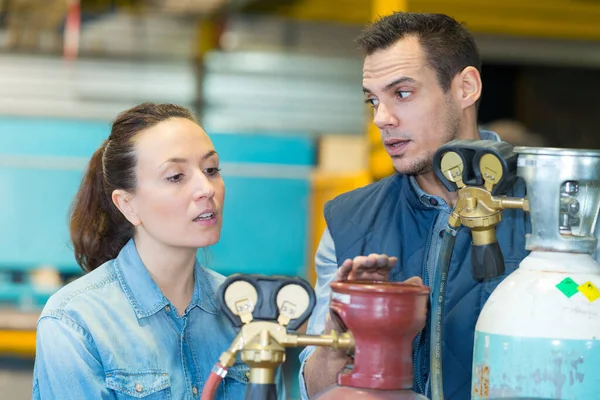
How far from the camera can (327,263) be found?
6.98 feet

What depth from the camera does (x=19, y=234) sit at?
194 inches

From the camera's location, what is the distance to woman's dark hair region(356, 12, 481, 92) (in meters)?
2.20

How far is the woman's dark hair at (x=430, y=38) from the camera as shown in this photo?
2197 millimetres

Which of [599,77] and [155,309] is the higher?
[599,77]

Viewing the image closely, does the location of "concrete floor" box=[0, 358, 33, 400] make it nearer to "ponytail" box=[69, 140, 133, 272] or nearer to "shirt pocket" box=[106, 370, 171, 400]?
"ponytail" box=[69, 140, 133, 272]

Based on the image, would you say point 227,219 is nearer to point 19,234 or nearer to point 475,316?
point 19,234

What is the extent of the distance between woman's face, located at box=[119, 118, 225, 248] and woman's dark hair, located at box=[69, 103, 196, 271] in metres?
0.04

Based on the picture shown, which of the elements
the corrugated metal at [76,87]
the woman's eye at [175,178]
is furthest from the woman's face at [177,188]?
the corrugated metal at [76,87]

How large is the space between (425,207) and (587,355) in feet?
2.73

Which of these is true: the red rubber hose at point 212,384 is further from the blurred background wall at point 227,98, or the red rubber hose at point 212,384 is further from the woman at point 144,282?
the blurred background wall at point 227,98

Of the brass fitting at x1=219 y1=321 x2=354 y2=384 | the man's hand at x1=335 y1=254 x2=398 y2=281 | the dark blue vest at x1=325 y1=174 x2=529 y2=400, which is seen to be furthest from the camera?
the dark blue vest at x1=325 y1=174 x2=529 y2=400

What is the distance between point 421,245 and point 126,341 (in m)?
0.64

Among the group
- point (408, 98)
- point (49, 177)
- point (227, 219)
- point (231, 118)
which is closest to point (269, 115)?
point (231, 118)

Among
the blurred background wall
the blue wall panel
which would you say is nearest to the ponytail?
the blurred background wall
